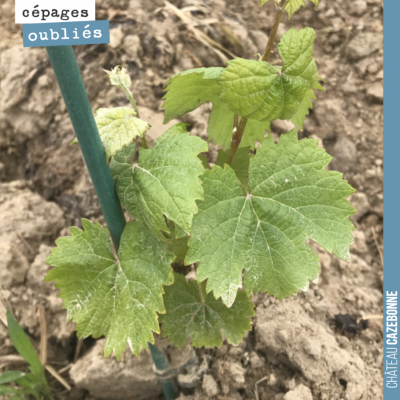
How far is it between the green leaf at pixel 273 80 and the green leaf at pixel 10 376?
132cm

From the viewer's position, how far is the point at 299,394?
4.63 ft

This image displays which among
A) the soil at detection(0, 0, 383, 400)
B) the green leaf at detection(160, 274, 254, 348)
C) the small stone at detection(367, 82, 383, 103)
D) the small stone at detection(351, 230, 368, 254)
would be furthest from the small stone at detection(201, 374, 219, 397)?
the small stone at detection(367, 82, 383, 103)

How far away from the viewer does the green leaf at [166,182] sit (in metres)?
0.83

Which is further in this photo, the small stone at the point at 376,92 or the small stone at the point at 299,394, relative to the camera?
the small stone at the point at 376,92

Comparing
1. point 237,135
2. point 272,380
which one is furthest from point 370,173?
point 237,135

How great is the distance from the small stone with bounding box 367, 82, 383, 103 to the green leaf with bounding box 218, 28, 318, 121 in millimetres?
1664

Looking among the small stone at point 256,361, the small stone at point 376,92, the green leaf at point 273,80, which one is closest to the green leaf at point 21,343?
the small stone at point 256,361

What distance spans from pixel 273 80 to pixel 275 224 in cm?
36

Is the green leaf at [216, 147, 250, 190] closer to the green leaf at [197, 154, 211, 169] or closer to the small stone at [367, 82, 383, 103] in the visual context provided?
the green leaf at [197, 154, 211, 169]

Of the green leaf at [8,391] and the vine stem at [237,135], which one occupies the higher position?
the vine stem at [237,135]

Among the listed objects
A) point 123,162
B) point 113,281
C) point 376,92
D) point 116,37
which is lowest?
point 113,281

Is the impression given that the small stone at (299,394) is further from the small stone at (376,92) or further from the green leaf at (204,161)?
the small stone at (376,92)

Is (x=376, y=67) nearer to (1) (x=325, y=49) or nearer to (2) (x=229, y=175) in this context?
(1) (x=325, y=49)

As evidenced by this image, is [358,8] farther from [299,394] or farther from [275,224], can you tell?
[299,394]
